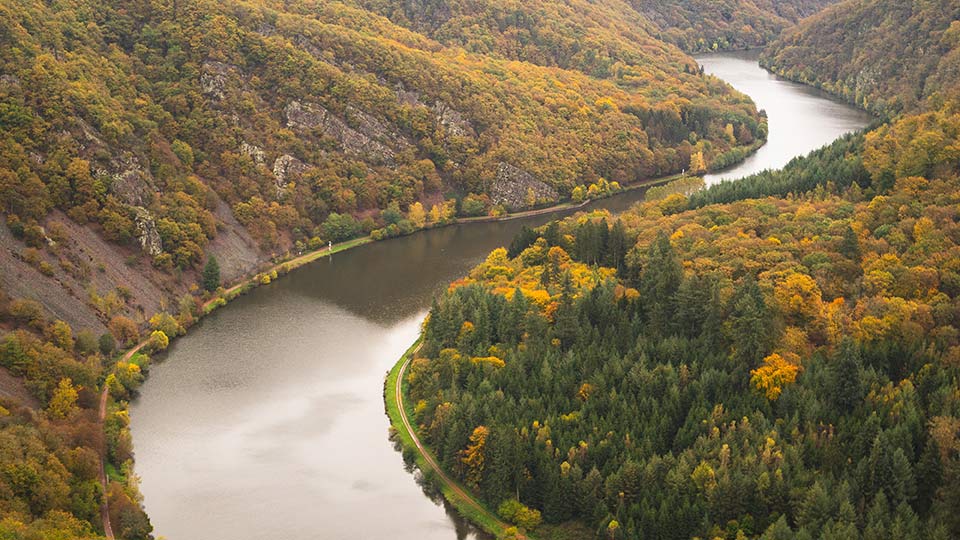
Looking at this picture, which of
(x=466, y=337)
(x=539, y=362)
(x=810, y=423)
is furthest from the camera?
(x=466, y=337)

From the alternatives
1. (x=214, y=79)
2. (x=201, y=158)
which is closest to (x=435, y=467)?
(x=201, y=158)

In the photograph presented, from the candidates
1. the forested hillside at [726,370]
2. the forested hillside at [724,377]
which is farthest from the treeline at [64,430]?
the forested hillside at [724,377]

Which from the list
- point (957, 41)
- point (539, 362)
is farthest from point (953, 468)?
point (957, 41)

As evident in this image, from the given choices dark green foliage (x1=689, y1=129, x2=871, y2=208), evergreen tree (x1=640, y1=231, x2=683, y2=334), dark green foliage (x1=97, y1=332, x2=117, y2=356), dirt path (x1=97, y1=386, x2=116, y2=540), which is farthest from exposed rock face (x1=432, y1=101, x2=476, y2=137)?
dirt path (x1=97, y1=386, x2=116, y2=540)

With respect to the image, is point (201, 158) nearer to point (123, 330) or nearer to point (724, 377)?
point (123, 330)

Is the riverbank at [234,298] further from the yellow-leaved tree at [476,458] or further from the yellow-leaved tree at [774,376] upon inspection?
the yellow-leaved tree at [774,376]

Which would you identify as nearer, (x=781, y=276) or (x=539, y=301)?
(x=781, y=276)

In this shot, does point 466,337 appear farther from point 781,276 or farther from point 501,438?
point 781,276
